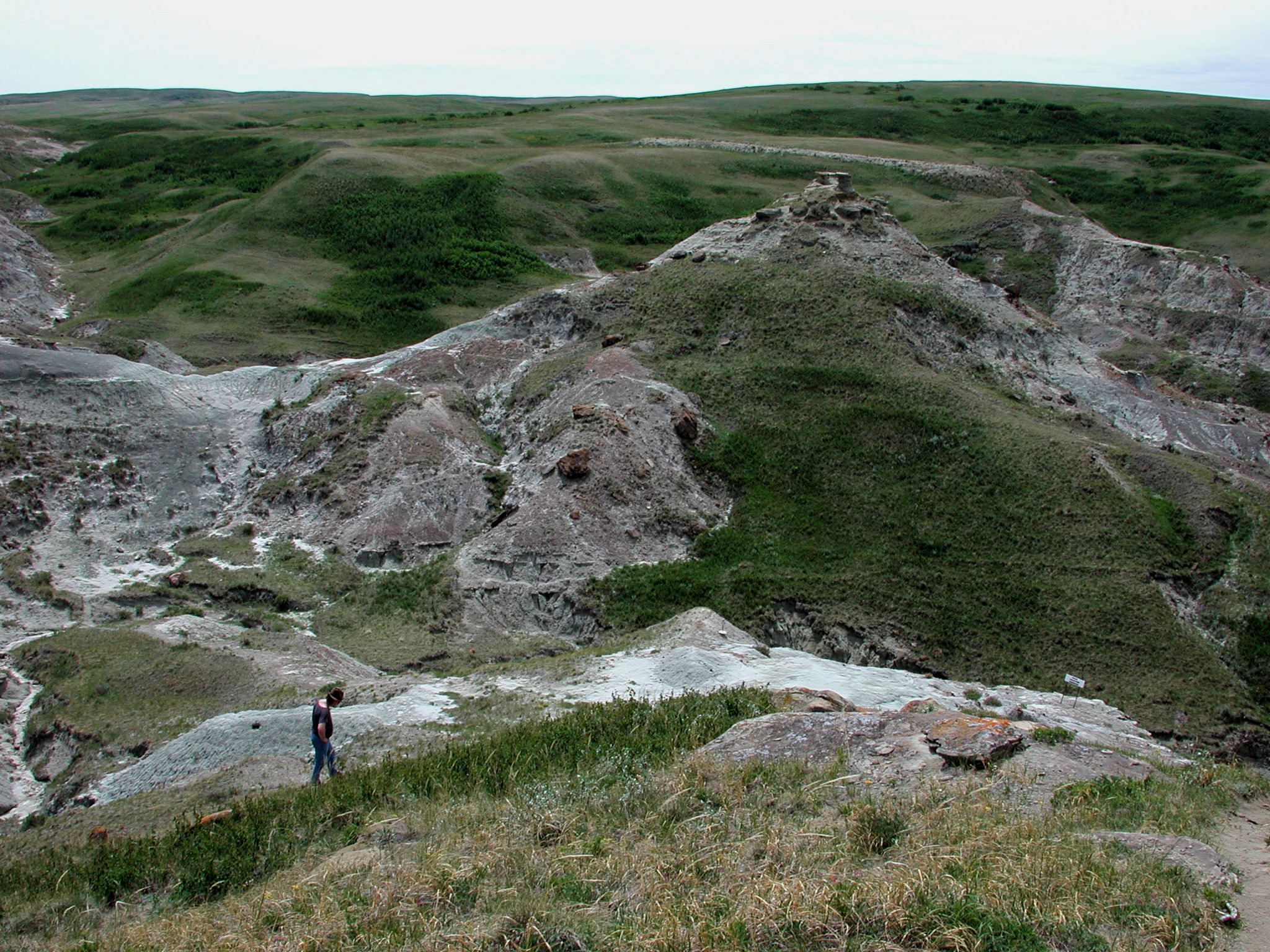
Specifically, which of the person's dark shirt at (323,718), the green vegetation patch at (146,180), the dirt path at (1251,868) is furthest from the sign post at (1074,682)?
the green vegetation patch at (146,180)

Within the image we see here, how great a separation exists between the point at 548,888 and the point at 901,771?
5576 mm

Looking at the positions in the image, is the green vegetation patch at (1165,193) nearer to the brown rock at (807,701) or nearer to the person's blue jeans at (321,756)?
the brown rock at (807,701)

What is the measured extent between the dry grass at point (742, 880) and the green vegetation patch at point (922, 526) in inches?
609

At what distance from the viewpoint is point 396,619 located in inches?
1129

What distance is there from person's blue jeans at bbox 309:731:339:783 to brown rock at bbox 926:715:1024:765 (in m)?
10.2


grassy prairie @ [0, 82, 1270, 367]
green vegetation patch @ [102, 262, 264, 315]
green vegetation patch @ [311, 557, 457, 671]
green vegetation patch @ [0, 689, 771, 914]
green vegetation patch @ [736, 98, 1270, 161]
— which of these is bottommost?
green vegetation patch @ [311, 557, 457, 671]

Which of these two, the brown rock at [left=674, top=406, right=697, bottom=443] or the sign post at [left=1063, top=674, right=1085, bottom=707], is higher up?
the brown rock at [left=674, top=406, right=697, bottom=443]

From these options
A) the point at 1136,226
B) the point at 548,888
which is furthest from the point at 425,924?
the point at 1136,226

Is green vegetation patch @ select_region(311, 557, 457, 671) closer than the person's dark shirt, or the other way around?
the person's dark shirt

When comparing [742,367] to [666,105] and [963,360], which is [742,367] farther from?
[666,105]

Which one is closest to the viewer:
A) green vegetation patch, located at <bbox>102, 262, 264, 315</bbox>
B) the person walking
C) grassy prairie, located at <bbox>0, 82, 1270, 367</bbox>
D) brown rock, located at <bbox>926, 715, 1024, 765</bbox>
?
brown rock, located at <bbox>926, 715, 1024, 765</bbox>

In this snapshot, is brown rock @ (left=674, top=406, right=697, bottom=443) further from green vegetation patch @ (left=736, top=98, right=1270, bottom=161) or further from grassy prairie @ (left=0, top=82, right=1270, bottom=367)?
green vegetation patch @ (left=736, top=98, right=1270, bottom=161)

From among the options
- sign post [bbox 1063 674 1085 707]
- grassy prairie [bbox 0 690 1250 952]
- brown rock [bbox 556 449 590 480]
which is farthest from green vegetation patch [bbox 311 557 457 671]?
sign post [bbox 1063 674 1085 707]

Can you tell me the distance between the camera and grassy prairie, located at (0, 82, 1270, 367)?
61.2m
